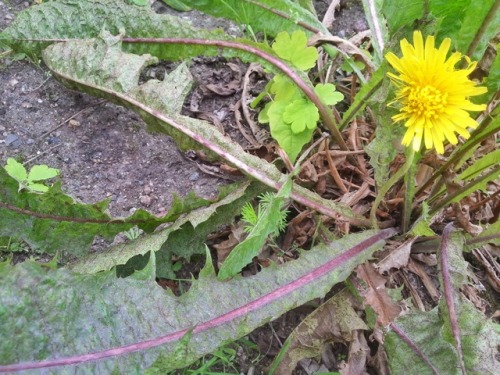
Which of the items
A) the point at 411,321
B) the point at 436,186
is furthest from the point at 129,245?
the point at 436,186

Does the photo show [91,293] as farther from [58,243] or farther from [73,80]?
[73,80]

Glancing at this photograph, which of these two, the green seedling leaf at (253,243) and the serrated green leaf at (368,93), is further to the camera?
the serrated green leaf at (368,93)

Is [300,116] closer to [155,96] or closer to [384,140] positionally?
[384,140]

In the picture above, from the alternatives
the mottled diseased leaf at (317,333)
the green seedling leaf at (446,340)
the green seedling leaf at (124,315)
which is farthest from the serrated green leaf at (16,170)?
the green seedling leaf at (446,340)

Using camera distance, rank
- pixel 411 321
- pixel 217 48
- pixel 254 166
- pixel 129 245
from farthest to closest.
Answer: pixel 217 48 < pixel 254 166 < pixel 129 245 < pixel 411 321

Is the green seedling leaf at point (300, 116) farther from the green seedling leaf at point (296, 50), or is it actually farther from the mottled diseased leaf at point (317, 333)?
the mottled diseased leaf at point (317, 333)

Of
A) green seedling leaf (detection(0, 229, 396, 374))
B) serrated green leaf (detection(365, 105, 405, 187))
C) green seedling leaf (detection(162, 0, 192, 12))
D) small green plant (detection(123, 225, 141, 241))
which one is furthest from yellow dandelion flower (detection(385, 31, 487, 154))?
green seedling leaf (detection(162, 0, 192, 12))
